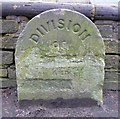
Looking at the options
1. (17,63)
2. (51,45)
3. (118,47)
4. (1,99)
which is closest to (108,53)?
(118,47)

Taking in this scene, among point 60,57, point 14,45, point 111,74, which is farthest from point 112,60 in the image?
point 14,45

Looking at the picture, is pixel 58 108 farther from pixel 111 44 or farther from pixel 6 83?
pixel 111 44

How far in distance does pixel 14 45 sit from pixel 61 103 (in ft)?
1.67

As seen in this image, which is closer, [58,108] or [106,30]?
[58,108]

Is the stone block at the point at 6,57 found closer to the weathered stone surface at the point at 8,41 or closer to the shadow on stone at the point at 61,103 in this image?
the weathered stone surface at the point at 8,41

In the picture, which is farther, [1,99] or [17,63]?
[1,99]

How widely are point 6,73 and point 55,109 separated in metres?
0.47

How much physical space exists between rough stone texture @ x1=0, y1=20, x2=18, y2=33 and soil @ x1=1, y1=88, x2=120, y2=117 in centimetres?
45

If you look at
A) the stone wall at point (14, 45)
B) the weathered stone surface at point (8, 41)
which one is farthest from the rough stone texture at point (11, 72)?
the weathered stone surface at point (8, 41)

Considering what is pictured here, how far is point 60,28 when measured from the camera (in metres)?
1.84

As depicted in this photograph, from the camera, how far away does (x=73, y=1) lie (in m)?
2.26

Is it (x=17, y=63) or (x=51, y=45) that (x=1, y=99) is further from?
(x=51, y=45)

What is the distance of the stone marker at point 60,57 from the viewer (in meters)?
1.84

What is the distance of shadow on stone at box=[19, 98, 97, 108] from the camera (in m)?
1.91
